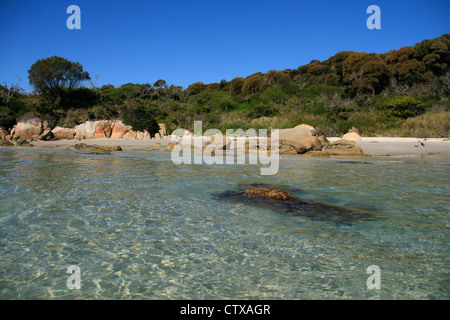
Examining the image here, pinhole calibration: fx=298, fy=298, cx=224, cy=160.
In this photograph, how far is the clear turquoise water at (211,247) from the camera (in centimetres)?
210

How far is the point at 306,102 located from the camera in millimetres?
30781

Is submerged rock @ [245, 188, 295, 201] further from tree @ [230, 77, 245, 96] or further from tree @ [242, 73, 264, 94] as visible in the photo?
tree @ [230, 77, 245, 96]

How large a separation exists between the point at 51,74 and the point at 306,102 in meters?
26.8

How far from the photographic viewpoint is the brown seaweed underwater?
3.91 m

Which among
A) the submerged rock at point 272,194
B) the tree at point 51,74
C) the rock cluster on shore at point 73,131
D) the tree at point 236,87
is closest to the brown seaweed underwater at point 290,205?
the submerged rock at point 272,194

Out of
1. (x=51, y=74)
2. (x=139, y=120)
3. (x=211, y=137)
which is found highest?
(x=51, y=74)

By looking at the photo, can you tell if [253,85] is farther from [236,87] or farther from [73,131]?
[73,131]

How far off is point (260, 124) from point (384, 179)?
17.5m

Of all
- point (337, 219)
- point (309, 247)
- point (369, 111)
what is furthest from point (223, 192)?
point (369, 111)

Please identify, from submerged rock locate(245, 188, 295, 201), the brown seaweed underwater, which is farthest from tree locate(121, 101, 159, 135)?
submerged rock locate(245, 188, 295, 201)

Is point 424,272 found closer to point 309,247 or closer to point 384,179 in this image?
point 309,247

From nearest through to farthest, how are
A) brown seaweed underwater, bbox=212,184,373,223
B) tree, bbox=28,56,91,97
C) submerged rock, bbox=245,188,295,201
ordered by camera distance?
brown seaweed underwater, bbox=212,184,373,223 < submerged rock, bbox=245,188,295,201 < tree, bbox=28,56,91,97

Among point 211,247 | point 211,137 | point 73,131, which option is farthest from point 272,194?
point 73,131

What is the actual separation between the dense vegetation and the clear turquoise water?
17.4m
